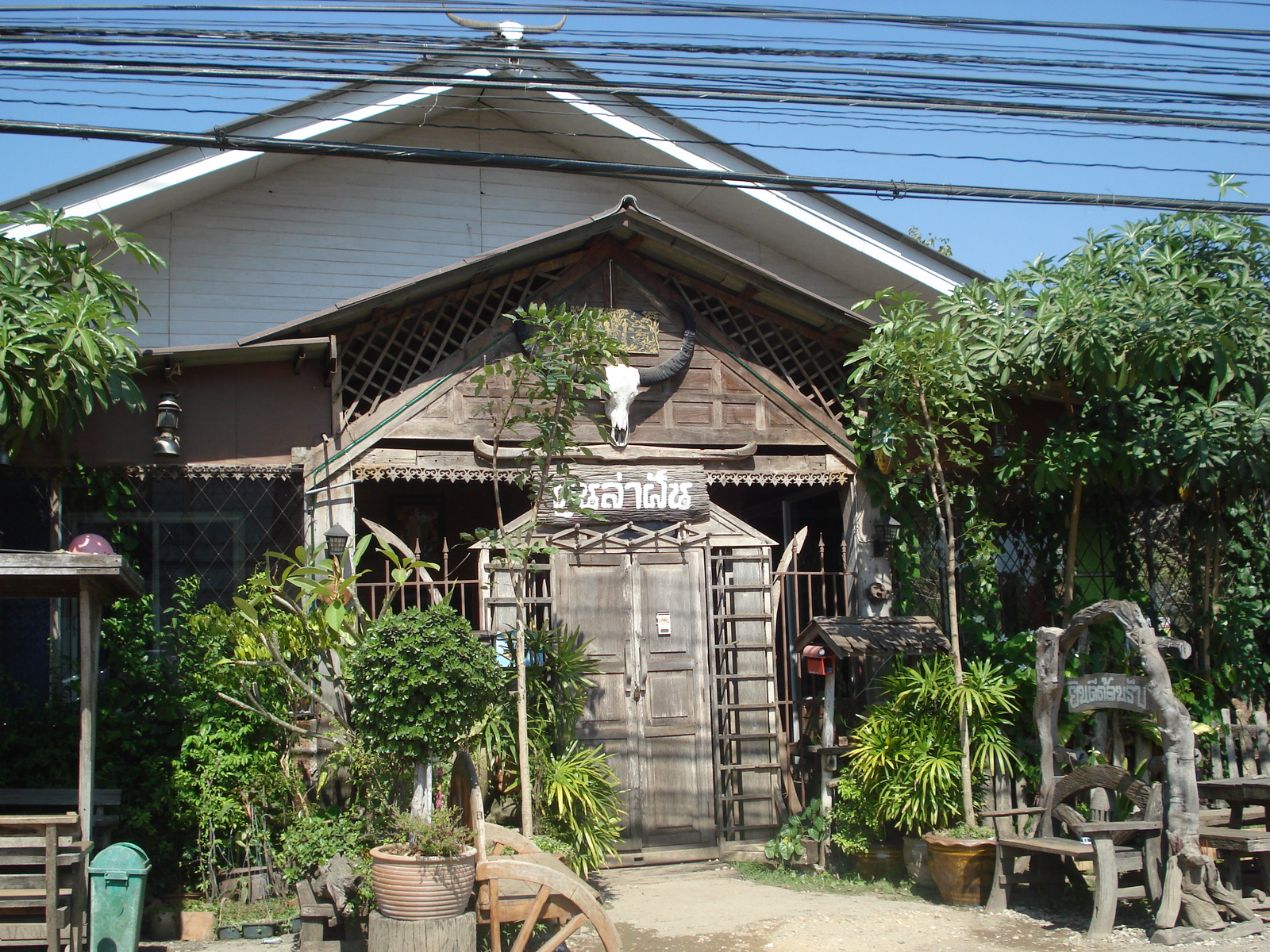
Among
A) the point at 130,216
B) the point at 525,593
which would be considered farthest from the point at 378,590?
the point at 130,216

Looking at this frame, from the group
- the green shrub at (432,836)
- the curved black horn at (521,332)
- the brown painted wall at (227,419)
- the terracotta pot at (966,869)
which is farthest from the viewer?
the curved black horn at (521,332)

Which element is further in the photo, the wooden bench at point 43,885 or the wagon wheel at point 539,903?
the wagon wheel at point 539,903

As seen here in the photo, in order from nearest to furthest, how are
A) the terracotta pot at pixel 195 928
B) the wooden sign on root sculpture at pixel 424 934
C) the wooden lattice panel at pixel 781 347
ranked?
the wooden sign on root sculpture at pixel 424 934
the terracotta pot at pixel 195 928
the wooden lattice panel at pixel 781 347

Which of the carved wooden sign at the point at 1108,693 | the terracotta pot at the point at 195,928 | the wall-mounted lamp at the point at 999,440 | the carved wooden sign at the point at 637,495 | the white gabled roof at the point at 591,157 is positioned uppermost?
the white gabled roof at the point at 591,157

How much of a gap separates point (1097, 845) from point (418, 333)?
6.01 metres

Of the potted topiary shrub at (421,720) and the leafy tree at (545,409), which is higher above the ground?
the leafy tree at (545,409)

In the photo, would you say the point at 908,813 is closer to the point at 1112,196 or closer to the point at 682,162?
the point at 1112,196

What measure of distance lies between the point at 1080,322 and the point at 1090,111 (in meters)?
1.45

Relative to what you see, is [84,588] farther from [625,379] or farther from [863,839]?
[863,839]

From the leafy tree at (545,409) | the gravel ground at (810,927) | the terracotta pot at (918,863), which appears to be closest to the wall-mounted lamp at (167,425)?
the leafy tree at (545,409)

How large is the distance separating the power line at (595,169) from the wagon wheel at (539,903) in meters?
4.27

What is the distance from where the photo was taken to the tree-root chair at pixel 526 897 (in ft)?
18.7

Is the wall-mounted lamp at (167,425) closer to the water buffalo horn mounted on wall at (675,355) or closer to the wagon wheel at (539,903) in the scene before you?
the water buffalo horn mounted on wall at (675,355)

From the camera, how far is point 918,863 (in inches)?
314
